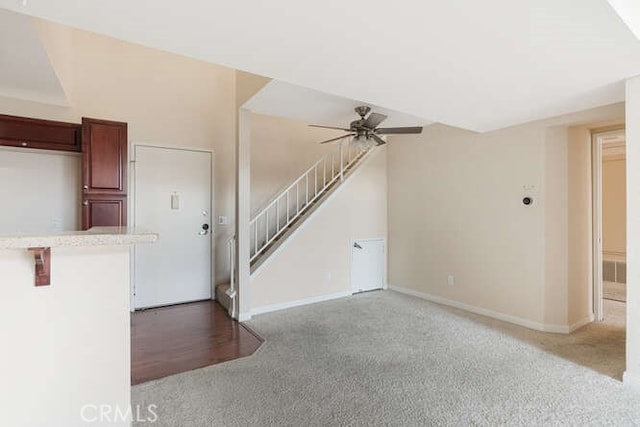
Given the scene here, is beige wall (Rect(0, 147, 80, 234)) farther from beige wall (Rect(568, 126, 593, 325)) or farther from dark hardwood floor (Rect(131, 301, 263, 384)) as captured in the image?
beige wall (Rect(568, 126, 593, 325))

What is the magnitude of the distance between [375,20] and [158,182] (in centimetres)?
371

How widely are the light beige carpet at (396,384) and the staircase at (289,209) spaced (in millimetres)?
1208

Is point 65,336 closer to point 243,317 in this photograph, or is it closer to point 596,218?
point 243,317

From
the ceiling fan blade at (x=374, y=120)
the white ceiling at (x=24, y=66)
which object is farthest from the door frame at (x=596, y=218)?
the white ceiling at (x=24, y=66)

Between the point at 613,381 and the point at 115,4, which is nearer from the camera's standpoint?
the point at 115,4

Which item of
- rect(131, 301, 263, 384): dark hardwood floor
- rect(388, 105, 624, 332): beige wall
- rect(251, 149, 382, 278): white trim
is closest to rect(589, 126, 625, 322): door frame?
rect(388, 105, 624, 332): beige wall

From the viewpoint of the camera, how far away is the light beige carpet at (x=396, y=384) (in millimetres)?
2025

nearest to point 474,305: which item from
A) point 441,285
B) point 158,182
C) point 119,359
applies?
point 441,285

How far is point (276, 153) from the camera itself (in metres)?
5.26

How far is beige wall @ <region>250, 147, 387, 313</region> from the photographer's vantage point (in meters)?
4.19

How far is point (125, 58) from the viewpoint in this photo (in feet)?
13.5

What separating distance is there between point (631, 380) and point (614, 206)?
502cm

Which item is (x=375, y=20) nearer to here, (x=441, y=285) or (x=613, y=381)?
(x=613, y=381)

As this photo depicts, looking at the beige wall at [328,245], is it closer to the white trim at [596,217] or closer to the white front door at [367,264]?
the white front door at [367,264]
